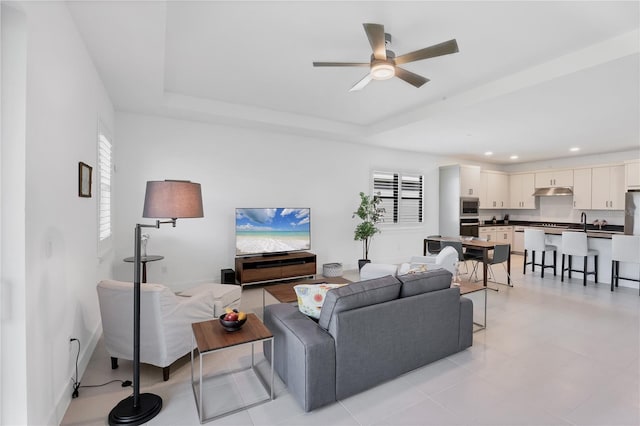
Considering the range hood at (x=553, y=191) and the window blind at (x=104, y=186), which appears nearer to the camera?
the window blind at (x=104, y=186)

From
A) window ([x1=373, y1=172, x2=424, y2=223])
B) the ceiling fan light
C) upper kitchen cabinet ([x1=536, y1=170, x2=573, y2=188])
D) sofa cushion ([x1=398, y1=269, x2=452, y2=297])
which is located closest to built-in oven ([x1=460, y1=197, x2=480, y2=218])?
Answer: window ([x1=373, y1=172, x2=424, y2=223])

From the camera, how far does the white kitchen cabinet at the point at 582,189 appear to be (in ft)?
24.7

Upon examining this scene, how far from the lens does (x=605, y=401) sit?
86.7 inches

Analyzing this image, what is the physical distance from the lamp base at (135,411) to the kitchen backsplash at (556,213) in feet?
29.7

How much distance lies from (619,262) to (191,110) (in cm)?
727

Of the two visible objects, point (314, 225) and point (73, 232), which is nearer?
point (73, 232)

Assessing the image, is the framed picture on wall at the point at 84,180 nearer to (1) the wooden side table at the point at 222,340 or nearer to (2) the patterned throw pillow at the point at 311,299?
(1) the wooden side table at the point at 222,340

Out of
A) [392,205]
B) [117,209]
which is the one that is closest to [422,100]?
[392,205]

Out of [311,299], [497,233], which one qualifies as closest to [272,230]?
[311,299]

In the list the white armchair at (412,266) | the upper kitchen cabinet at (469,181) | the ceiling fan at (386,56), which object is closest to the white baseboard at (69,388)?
the white armchair at (412,266)

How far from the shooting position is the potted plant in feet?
20.2

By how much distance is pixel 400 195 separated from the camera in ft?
24.1

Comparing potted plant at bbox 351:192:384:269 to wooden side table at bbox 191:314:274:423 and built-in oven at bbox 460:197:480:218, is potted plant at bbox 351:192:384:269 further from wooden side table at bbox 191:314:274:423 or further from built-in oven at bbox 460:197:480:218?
wooden side table at bbox 191:314:274:423

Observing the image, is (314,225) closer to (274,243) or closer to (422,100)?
(274,243)
